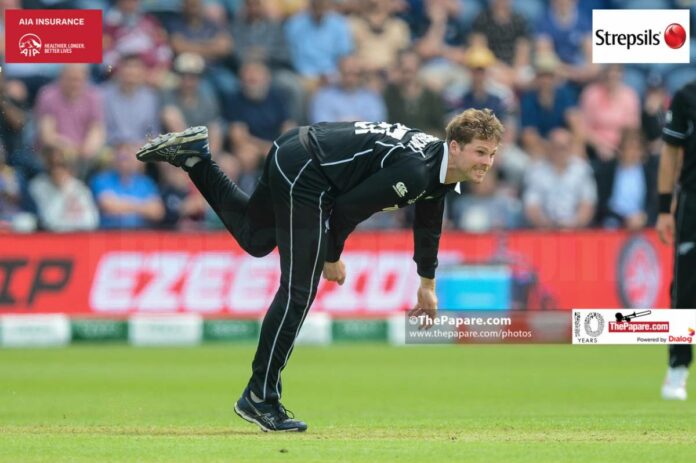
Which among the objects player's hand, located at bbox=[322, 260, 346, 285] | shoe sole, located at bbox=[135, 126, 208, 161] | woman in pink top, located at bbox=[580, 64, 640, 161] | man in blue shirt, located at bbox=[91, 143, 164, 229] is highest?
woman in pink top, located at bbox=[580, 64, 640, 161]

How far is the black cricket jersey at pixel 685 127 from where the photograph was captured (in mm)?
9938

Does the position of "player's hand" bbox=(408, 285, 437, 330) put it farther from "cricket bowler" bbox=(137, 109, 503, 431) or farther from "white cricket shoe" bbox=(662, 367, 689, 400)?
"white cricket shoe" bbox=(662, 367, 689, 400)

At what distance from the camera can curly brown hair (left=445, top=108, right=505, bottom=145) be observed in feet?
24.9

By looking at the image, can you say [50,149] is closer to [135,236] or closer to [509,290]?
[135,236]

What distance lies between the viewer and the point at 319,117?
16312 millimetres

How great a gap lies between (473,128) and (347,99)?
8790 mm

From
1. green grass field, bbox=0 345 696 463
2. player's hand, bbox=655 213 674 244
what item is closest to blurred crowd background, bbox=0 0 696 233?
green grass field, bbox=0 345 696 463

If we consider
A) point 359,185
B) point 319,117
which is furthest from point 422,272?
point 319,117

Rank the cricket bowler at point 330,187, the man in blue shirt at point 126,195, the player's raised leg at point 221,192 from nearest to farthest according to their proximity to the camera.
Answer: the cricket bowler at point 330,187
the player's raised leg at point 221,192
the man in blue shirt at point 126,195

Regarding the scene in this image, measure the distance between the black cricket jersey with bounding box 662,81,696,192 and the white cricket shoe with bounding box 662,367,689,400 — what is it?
48.9 inches

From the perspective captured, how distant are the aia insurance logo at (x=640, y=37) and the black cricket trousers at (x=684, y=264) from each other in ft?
3.29

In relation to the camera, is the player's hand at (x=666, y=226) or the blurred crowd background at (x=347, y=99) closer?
the player's hand at (x=666, y=226)

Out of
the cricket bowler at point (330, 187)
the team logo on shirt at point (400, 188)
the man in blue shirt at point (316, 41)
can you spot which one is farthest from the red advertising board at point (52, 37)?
the man in blue shirt at point (316, 41)

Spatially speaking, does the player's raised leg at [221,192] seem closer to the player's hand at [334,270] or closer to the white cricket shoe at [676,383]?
the player's hand at [334,270]
